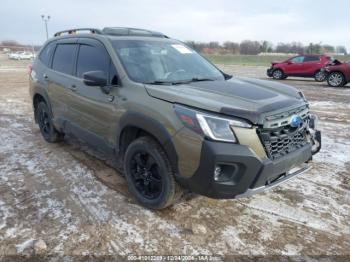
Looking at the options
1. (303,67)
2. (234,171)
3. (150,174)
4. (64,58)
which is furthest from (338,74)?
(234,171)

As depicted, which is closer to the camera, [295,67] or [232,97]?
[232,97]

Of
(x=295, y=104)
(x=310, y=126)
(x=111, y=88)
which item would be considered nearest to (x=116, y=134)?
(x=111, y=88)

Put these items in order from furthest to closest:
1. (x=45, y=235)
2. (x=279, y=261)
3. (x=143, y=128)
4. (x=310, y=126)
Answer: (x=310, y=126)
(x=143, y=128)
(x=45, y=235)
(x=279, y=261)

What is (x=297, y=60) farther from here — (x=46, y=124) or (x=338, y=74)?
(x=46, y=124)

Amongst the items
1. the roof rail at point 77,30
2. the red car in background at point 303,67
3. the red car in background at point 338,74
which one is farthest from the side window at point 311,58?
the roof rail at point 77,30

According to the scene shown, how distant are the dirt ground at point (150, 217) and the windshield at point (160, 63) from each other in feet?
4.65

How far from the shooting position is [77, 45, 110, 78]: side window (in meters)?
3.90

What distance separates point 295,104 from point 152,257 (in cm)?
197

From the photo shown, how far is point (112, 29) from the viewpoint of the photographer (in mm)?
4438

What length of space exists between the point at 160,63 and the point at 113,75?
1.94 ft

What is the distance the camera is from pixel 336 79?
586 inches

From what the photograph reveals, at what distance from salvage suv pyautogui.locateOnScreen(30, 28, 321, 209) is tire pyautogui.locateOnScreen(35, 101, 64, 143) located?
2.58ft

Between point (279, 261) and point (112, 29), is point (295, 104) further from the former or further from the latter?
point (112, 29)

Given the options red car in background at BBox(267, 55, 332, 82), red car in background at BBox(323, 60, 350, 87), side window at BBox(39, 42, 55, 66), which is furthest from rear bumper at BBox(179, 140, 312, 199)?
red car in background at BBox(267, 55, 332, 82)
